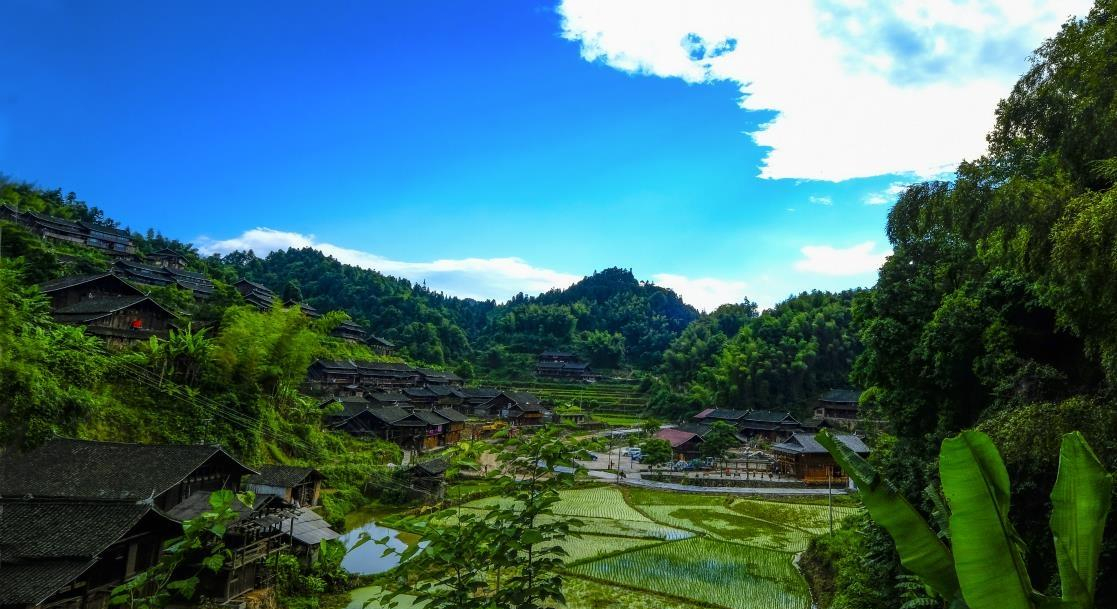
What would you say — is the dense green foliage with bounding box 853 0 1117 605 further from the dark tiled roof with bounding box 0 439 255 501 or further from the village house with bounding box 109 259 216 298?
the village house with bounding box 109 259 216 298

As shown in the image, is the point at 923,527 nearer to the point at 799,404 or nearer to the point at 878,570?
the point at 878,570

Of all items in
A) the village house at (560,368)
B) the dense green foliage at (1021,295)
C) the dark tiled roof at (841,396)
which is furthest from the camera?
the village house at (560,368)

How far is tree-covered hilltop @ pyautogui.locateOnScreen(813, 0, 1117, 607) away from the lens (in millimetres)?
9055

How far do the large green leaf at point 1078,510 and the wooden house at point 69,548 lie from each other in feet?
42.8

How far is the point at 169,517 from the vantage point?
11.4 meters

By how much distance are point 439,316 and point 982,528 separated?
80838mm

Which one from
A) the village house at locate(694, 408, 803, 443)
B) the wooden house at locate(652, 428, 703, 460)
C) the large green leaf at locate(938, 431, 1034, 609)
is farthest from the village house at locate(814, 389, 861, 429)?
the large green leaf at locate(938, 431, 1034, 609)

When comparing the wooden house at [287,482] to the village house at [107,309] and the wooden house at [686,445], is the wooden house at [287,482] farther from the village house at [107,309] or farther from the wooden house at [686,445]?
the wooden house at [686,445]

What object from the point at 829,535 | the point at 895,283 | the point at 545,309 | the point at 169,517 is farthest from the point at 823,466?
the point at 545,309

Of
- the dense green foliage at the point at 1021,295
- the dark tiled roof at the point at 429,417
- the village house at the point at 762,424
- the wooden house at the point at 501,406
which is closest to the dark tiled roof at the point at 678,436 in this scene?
→ the village house at the point at 762,424

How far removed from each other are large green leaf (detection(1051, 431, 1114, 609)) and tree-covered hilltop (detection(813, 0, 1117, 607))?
7.39m

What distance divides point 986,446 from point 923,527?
0.50 meters

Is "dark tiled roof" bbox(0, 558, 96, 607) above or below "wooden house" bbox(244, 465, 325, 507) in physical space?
above

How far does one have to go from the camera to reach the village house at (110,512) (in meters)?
9.72
